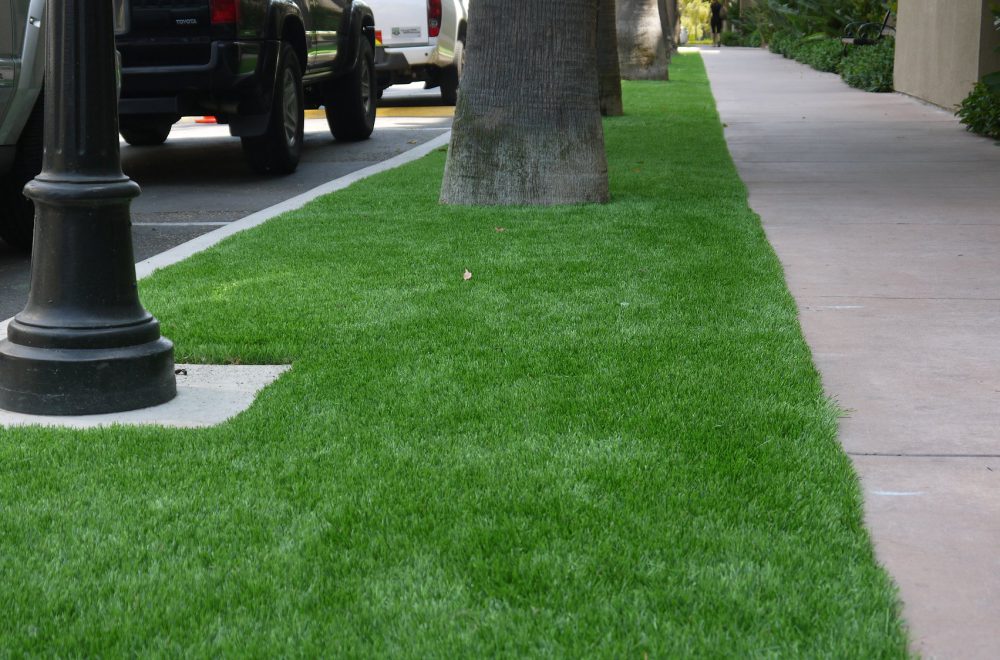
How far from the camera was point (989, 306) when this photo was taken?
5.90 meters

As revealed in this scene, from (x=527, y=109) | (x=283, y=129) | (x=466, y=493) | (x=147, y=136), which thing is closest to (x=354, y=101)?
(x=147, y=136)

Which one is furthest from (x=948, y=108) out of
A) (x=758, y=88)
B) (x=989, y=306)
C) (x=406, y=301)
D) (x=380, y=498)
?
(x=380, y=498)

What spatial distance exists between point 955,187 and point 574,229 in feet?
13.0

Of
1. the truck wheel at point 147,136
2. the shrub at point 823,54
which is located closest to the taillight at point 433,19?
the truck wheel at point 147,136

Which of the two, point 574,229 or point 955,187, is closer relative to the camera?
point 574,229

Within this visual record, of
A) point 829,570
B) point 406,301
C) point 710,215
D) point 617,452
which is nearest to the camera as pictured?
point 829,570

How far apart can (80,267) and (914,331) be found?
3218mm

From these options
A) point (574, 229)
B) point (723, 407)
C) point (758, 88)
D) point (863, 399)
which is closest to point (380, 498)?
point (723, 407)

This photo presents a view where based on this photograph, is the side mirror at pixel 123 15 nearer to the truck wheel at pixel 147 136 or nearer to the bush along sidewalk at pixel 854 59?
the truck wheel at pixel 147 136

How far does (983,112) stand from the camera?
14023 millimetres

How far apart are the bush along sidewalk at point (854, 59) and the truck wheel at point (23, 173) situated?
1788 centimetres

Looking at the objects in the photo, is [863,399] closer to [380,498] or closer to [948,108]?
[380,498]

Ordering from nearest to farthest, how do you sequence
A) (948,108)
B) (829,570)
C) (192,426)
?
(829,570) → (192,426) → (948,108)

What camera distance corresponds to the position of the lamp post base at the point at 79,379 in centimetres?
420
